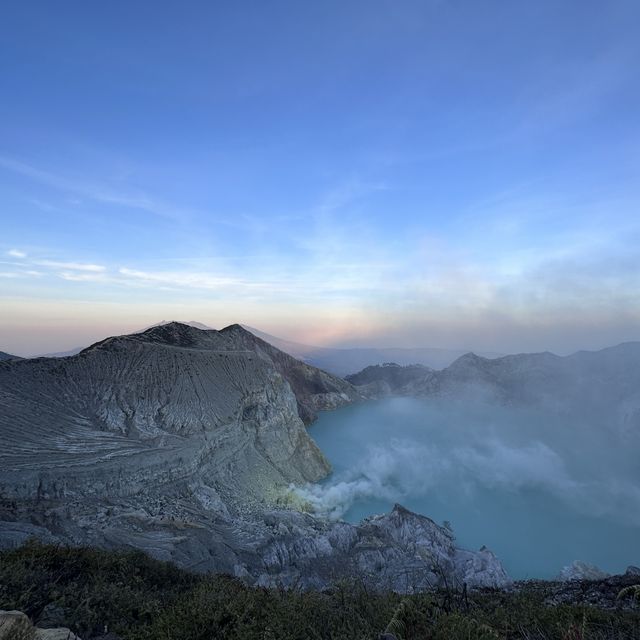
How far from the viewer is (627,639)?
206 inches

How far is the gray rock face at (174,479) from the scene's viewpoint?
689 inches

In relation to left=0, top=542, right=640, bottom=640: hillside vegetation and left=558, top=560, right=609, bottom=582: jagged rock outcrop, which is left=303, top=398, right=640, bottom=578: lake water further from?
left=0, top=542, right=640, bottom=640: hillside vegetation

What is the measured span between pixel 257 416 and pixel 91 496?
56.2 ft

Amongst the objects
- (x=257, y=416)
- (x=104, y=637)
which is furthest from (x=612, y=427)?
(x=104, y=637)

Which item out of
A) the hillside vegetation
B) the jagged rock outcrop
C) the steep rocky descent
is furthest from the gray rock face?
the hillside vegetation

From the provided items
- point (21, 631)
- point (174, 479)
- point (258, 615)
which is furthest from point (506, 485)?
point (21, 631)

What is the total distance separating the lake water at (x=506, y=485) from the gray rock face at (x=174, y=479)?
220 inches

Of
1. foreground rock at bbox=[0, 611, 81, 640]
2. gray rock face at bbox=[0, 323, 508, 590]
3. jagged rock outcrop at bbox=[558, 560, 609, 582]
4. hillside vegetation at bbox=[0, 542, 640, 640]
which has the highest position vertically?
foreground rock at bbox=[0, 611, 81, 640]

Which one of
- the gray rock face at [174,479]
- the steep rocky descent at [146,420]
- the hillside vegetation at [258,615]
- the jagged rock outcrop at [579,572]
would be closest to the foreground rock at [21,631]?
the hillside vegetation at [258,615]

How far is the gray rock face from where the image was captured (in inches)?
689

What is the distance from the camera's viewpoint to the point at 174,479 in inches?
933

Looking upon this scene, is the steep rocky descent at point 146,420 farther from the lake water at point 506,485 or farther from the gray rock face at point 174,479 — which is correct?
the lake water at point 506,485

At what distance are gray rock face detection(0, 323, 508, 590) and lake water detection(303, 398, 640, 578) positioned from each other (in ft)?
18.3

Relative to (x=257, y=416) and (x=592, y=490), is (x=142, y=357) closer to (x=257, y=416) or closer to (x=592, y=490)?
(x=257, y=416)
